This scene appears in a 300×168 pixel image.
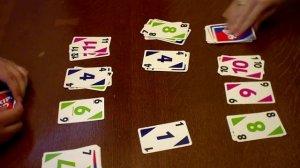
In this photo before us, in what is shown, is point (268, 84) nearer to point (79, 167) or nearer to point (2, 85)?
point (79, 167)

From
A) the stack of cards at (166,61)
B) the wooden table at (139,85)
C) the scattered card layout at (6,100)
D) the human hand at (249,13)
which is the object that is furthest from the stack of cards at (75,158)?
the human hand at (249,13)

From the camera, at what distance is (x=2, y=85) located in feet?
3.04

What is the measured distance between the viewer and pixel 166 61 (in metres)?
0.95

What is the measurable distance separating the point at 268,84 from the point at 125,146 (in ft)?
1.24

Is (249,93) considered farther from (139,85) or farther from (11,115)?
(11,115)

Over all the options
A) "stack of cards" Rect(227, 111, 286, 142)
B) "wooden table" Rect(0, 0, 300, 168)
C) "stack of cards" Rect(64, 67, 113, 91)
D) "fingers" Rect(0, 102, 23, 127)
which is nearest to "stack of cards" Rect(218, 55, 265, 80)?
"wooden table" Rect(0, 0, 300, 168)

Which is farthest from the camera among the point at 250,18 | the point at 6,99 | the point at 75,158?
the point at 250,18

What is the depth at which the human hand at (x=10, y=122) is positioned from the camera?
794mm

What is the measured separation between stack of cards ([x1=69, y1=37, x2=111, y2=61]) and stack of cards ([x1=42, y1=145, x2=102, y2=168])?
30 centimetres

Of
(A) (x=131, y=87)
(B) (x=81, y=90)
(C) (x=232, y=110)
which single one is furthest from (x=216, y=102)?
(B) (x=81, y=90)

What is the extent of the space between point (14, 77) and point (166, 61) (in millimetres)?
391

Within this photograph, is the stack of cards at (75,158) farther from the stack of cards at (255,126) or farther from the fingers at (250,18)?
the fingers at (250,18)

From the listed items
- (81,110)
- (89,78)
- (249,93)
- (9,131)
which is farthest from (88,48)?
(249,93)

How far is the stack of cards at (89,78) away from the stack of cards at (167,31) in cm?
17
